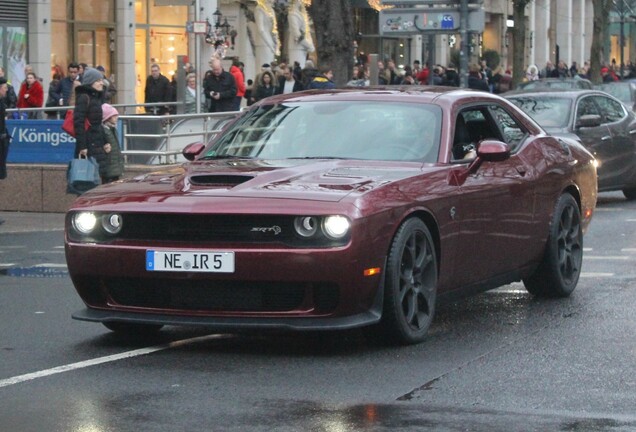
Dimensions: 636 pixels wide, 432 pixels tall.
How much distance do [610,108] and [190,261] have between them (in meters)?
13.9

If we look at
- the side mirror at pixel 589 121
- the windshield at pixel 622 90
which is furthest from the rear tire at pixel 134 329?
the windshield at pixel 622 90

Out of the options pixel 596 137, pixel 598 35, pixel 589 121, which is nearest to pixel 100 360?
pixel 589 121

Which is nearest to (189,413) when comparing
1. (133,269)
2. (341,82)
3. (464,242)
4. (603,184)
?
(133,269)

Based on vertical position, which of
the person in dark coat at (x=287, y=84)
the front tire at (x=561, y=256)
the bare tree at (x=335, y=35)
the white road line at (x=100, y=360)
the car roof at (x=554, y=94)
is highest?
the bare tree at (x=335, y=35)

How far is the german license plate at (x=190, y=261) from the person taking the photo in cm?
794

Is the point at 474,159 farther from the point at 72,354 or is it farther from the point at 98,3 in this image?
the point at 98,3

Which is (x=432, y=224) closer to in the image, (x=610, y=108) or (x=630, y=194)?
(x=610, y=108)

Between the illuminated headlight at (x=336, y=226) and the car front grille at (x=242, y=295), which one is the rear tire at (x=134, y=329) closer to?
the car front grille at (x=242, y=295)

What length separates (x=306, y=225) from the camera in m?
7.91

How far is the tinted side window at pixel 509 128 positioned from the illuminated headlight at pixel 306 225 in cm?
267

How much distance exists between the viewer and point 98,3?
130ft

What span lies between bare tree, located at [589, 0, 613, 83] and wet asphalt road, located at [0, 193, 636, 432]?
45.3 m

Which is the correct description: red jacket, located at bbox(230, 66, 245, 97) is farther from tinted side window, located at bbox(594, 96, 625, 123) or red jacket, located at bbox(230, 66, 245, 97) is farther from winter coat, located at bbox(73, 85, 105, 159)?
winter coat, located at bbox(73, 85, 105, 159)

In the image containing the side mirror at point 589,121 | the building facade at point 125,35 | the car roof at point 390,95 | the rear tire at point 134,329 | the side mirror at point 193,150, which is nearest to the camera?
the rear tire at point 134,329
